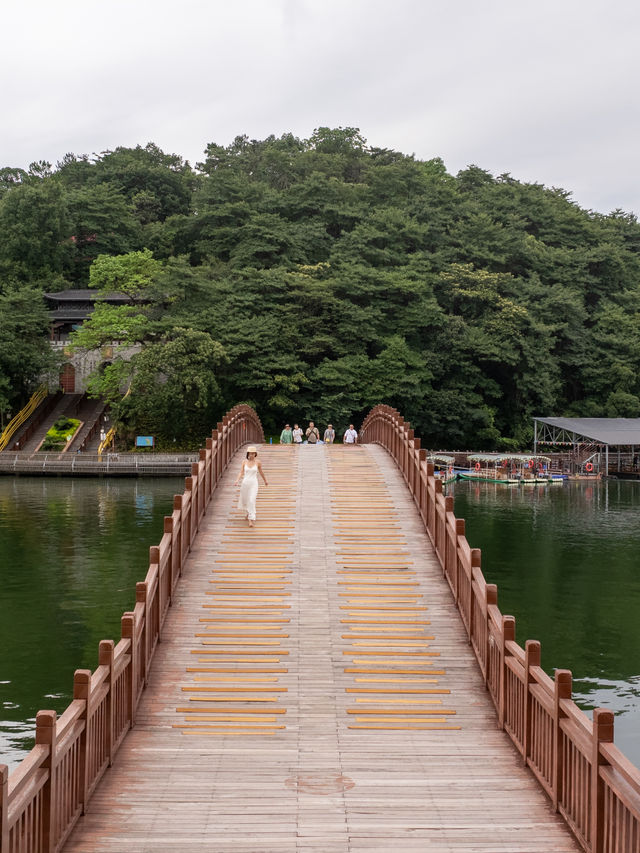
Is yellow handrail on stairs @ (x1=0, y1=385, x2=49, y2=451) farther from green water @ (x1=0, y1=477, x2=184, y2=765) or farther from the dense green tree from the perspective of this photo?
green water @ (x1=0, y1=477, x2=184, y2=765)

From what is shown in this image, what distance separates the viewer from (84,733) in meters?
7.02

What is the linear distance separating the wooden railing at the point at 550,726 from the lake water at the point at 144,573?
15.2 ft

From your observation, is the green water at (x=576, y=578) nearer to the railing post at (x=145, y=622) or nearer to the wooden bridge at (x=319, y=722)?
the wooden bridge at (x=319, y=722)

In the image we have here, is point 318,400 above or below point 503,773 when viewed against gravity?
above

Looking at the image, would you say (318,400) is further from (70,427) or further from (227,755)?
(227,755)

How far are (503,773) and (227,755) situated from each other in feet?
8.53

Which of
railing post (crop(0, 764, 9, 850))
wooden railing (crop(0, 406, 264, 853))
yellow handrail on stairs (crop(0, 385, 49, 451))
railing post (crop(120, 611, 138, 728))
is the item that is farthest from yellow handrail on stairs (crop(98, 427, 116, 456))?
railing post (crop(0, 764, 9, 850))

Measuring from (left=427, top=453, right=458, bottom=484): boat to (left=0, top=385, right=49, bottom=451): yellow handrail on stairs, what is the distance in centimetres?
2545

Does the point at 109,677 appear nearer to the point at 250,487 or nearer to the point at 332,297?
the point at 250,487

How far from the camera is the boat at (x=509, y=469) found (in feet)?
171

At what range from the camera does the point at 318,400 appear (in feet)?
172

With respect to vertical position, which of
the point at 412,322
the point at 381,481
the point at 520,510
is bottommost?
the point at 520,510

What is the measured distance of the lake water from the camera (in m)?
16.3

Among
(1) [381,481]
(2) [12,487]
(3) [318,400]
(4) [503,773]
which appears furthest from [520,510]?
(4) [503,773]
